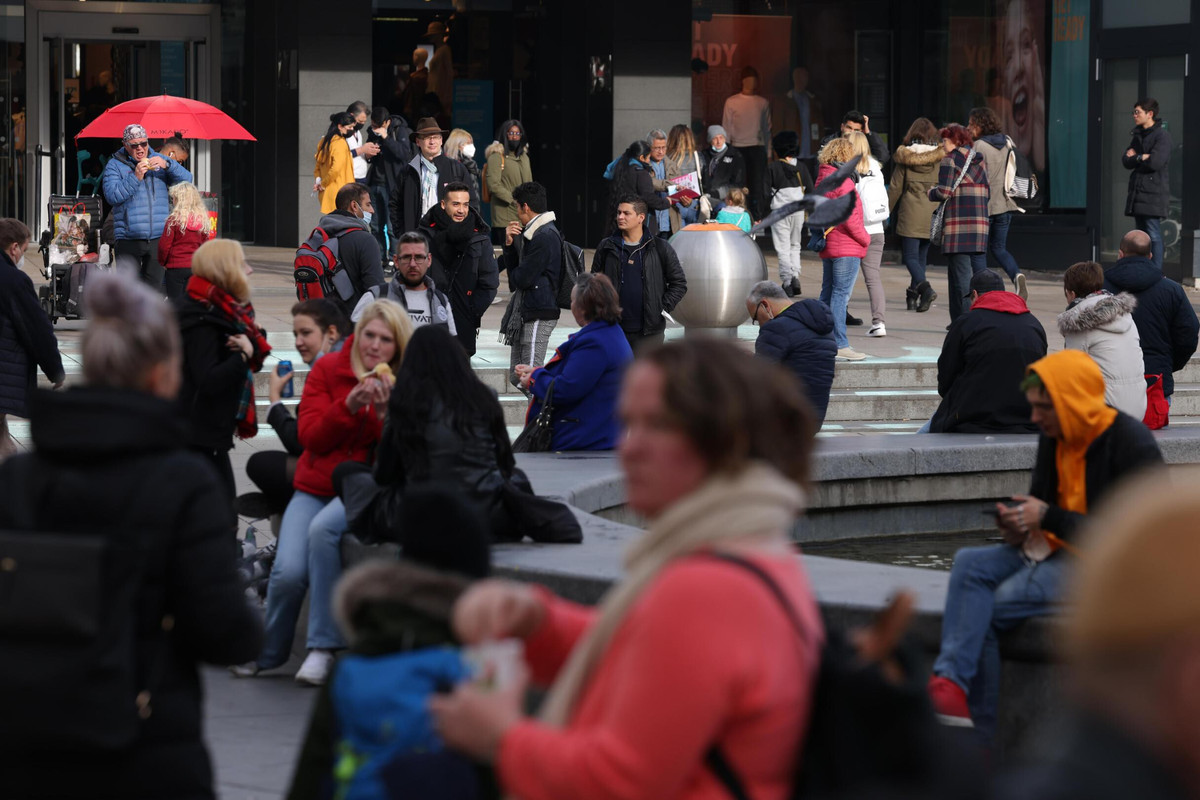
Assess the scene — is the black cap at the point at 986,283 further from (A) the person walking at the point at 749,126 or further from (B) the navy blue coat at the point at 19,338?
(A) the person walking at the point at 749,126

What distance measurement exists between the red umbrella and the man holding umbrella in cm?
173

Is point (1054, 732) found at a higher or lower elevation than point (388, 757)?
lower

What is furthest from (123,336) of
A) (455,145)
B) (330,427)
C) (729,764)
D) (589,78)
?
(589,78)

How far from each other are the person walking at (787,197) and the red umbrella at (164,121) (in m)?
5.33

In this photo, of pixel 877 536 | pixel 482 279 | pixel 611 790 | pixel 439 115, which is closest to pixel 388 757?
pixel 611 790

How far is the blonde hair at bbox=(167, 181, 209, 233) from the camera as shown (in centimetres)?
1409

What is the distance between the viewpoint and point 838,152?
1515 cm

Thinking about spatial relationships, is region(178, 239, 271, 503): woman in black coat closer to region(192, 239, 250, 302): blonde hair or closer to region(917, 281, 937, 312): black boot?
region(192, 239, 250, 302): blonde hair

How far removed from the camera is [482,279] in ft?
40.7

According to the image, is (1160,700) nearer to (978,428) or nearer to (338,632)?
(338,632)

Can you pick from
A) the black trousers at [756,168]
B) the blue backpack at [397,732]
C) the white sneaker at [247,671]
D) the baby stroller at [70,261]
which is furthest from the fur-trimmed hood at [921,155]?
the blue backpack at [397,732]

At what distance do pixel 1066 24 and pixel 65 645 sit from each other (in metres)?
22.2

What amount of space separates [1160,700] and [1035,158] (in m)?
23.0

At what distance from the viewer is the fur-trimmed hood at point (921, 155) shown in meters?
16.9
